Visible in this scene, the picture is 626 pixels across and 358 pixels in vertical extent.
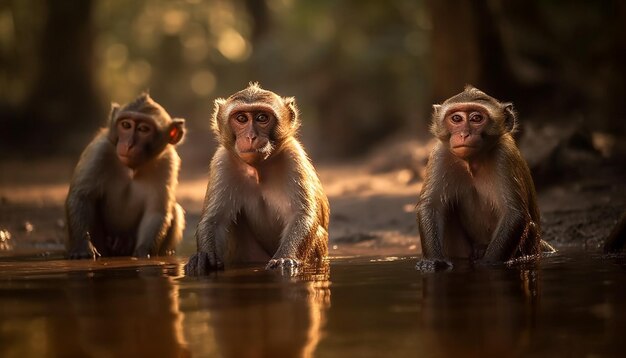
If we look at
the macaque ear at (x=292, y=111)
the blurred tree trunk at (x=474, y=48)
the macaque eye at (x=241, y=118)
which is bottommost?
the macaque eye at (x=241, y=118)

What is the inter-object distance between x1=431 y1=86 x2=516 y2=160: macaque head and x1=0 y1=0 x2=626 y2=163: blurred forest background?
5.98 metres

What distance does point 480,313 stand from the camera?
17.3ft

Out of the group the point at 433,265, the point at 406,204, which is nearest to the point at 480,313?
the point at 433,265

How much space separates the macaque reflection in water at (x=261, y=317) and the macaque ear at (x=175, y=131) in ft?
11.3

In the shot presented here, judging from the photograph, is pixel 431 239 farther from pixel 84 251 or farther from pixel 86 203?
pixel 86 203

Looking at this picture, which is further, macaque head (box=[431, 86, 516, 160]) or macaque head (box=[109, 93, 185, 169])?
macaque head (box=[109, 93, 185, 169])

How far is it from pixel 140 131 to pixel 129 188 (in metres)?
0.55

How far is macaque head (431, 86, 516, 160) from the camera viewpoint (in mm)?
8273

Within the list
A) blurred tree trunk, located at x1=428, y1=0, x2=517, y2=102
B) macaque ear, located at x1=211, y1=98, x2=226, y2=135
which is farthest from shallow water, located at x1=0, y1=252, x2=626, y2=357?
blurred tree trunk, located at x1=428, y1=0, x2=517, y2=102

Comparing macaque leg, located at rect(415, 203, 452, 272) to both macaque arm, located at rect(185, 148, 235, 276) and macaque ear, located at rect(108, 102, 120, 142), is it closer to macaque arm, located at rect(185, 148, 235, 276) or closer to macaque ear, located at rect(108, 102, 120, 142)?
macaque arm, located at rect(185, 148, 235, 276)

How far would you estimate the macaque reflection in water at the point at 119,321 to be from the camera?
4.42 meters

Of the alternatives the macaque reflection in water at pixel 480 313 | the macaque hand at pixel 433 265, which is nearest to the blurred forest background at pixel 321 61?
the macaque hand at pixel 433 265

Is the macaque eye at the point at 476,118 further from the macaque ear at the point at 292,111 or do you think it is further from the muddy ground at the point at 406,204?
the muddy ground at the point at 406,204

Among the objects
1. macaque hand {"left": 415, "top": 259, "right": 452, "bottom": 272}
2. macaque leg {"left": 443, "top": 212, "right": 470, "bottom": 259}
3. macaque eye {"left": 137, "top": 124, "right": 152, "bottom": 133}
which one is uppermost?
macaque eye {"left": 137, "top": 124, "right": 152, "bottom": 133}
